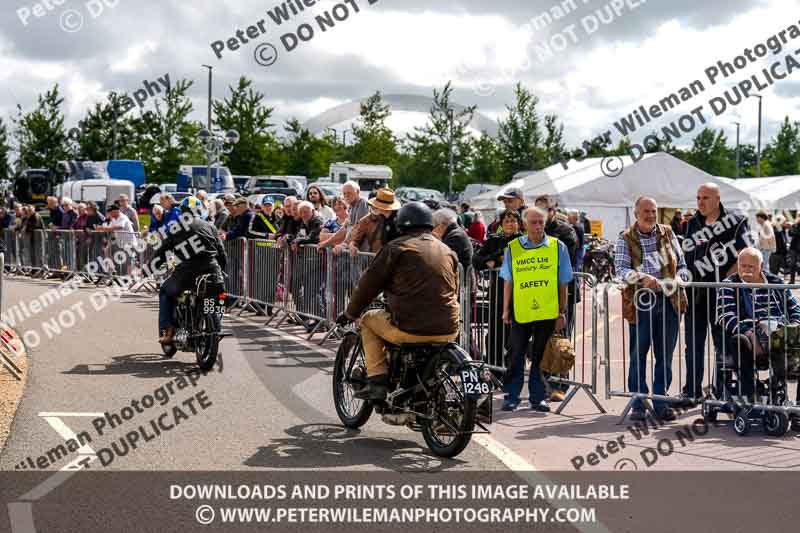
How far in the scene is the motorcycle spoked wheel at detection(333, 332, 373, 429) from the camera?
27.1 ft

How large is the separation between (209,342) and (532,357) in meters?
3.63

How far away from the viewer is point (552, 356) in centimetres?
973

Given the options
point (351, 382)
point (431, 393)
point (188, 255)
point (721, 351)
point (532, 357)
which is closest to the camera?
point (431, 393)

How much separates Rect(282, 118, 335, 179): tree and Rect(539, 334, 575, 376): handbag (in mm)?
54544

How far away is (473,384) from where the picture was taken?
23.6 ft

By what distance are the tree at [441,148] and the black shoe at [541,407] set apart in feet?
142

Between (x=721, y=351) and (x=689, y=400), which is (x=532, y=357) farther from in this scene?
(x=721, y=351)

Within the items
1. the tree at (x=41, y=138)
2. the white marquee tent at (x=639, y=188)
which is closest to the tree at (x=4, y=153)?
the tree at (x=41, y=138)

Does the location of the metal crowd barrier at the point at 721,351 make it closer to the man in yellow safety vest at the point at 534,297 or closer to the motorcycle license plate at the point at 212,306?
the man in yellow safety vest at the point at 534,297

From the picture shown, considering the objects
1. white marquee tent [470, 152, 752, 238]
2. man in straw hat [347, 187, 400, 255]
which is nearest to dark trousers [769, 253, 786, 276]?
white marquee tent [470, 152, 752, 238]

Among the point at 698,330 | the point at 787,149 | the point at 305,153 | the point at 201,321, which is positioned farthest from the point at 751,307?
the point at 787,149

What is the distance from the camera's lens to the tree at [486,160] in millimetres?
57375

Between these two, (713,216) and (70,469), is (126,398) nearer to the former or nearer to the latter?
(70,469)

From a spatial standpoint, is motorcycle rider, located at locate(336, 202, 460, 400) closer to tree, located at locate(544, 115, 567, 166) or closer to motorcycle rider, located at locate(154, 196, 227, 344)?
motorcycle rider, located at locate(154, 196, 227, 344)
